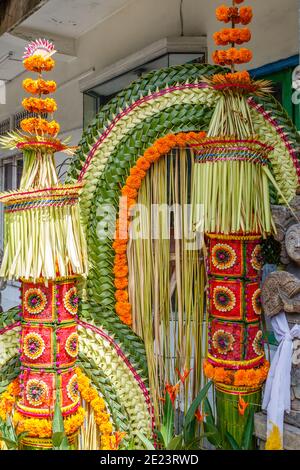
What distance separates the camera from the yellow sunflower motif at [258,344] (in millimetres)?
1593

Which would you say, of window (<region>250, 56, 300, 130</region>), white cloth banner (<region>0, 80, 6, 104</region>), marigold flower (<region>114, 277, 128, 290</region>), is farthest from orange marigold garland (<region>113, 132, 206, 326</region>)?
white cloth banner (<region>0, 80, 6, 104</region>)

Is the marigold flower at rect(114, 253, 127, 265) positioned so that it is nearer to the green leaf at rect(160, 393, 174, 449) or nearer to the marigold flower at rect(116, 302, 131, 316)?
the marigold flower at rect(116, 302, 131, 316)

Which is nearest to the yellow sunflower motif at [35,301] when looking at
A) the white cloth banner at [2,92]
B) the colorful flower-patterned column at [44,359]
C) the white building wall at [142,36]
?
the colorful flower-patterned column at [44,359]

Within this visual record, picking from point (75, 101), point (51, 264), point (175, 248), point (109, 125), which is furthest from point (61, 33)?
point (51, 264)

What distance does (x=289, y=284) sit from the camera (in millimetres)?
1466

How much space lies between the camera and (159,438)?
165 centimetres

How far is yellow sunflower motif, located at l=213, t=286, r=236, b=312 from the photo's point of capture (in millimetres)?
1579

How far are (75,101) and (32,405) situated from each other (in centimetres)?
253

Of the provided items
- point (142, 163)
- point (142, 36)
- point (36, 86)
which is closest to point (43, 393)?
point (142, 163)

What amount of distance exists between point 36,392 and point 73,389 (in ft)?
0.38

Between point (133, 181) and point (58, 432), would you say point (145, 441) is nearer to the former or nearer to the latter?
point (58, 432)

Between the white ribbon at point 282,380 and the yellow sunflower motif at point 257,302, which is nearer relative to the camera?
the white ribbon at point 282,380

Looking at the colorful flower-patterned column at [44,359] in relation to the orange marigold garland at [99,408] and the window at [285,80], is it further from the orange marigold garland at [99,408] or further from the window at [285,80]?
the window at [285,80]

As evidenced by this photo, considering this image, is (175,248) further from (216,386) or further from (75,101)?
(75,101)
